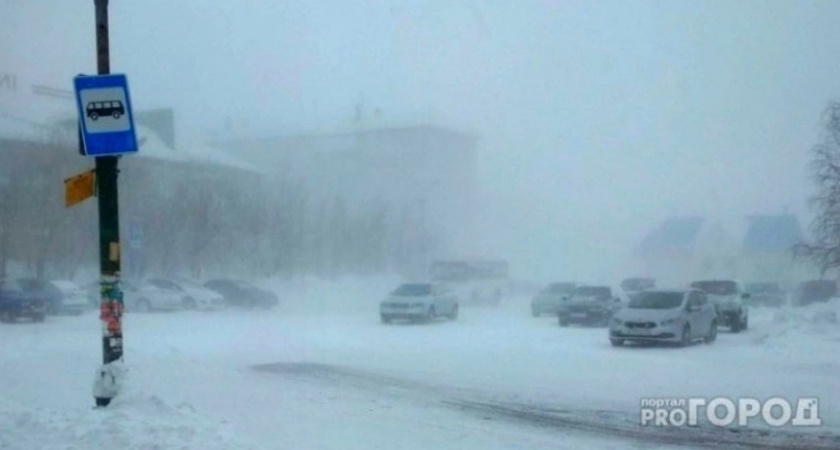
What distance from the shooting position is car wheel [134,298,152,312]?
4194 centimetres

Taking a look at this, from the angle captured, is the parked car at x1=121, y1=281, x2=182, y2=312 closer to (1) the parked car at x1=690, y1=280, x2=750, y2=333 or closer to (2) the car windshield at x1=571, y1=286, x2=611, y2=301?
(2) the car windshield at x1=571, y1=286, x2=611, y2=301

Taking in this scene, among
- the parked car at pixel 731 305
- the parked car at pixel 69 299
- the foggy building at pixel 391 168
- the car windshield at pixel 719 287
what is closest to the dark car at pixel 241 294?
the parked car at pixel 69 299

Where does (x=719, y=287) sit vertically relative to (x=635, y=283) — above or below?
above

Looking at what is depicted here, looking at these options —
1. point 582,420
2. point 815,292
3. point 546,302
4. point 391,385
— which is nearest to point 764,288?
point 815,292

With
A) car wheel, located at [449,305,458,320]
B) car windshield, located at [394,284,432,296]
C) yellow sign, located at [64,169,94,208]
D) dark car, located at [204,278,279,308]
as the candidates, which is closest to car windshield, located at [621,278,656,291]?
car wheel, located at [449,305,458,320]

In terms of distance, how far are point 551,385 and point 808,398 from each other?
3887mm

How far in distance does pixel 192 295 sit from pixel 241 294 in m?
4.57

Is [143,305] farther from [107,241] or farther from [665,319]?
[107,241]

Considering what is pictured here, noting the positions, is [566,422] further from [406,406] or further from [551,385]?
[551,385]

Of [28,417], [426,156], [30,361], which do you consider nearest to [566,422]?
[28,417]

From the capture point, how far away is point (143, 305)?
42.0m

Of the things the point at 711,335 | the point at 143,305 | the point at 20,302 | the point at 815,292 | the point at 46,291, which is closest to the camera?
the point at 711,335

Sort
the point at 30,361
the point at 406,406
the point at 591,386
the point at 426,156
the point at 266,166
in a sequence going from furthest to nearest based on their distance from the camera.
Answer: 1. the point at 426,156
2. the point at 266,166
3. the point at 30,361
4. the point at 591,386
5. the point at 406,406

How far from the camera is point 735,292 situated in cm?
3431
